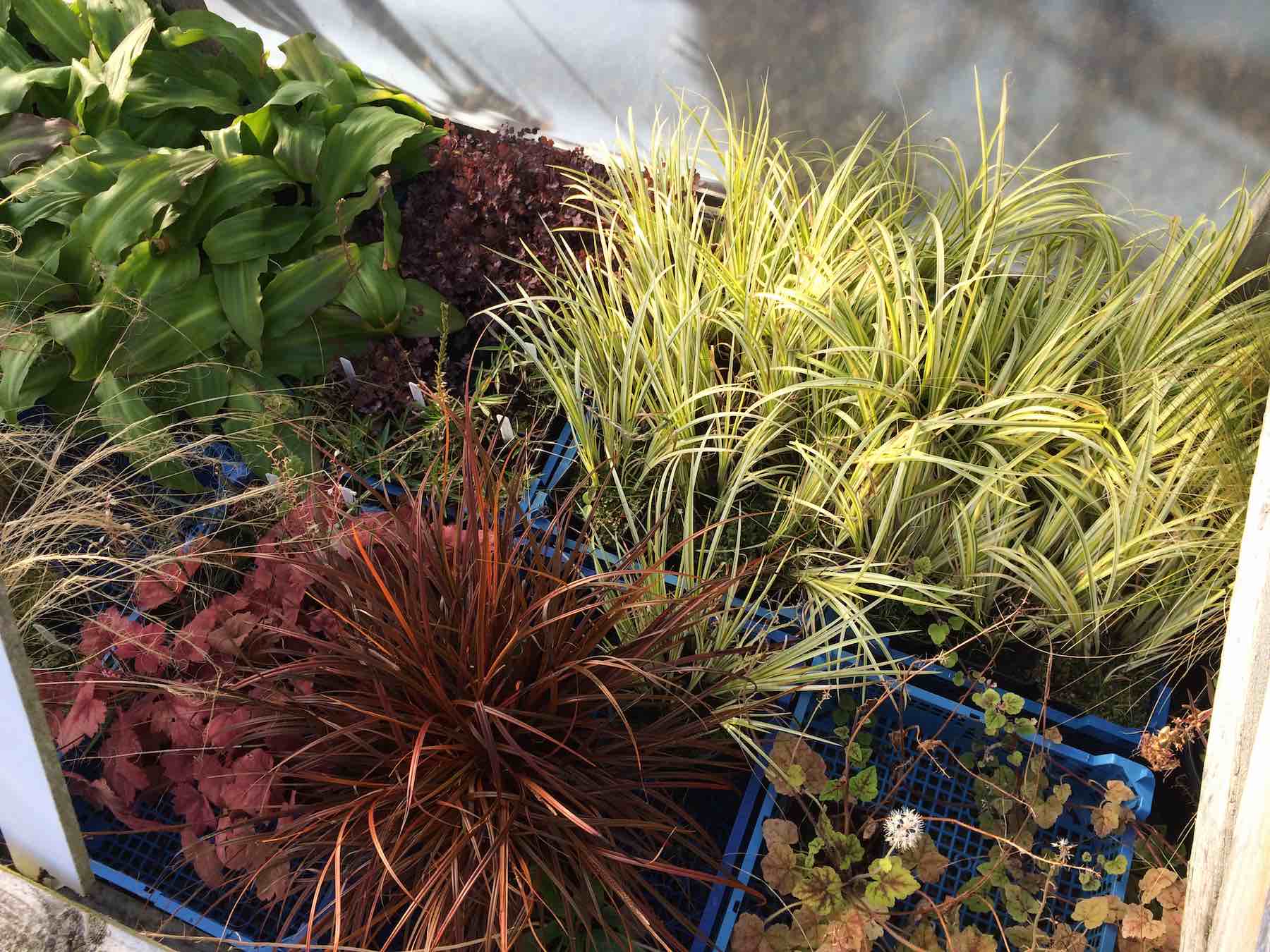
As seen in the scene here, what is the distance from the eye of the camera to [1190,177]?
1783mm

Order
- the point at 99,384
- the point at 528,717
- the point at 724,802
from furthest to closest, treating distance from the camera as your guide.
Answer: the point at 99,384 < the point at 724,802 < the point at 528,717

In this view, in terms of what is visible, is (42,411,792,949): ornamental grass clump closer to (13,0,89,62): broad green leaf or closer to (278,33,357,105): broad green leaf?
(278,33,357,105): broad green leaf

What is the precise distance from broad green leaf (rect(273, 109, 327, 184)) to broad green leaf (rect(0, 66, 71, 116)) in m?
0.47

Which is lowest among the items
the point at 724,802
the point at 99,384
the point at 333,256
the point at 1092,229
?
the point at 724,802

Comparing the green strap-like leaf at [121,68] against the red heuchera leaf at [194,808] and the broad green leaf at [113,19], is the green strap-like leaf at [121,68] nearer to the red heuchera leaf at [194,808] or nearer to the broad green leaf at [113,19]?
the broad green leaf at [113,19]

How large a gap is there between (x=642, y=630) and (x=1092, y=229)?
3.69ft

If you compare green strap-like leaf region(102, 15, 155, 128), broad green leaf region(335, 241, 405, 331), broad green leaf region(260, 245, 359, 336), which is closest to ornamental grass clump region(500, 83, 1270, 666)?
broad green leaf region(335, 241, 405, 331)

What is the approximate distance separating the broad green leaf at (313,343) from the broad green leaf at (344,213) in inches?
5.9

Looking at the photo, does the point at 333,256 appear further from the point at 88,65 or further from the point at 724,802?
the point at 724,802

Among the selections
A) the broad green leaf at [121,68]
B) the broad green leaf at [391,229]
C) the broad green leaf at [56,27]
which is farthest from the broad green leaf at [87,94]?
the broad green leaf at [391,229]

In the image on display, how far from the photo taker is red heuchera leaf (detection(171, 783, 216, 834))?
1.36 m

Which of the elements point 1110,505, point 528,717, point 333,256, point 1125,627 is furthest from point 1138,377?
point 333,256

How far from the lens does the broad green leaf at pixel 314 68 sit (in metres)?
2.06

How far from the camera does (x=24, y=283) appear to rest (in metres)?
1.73
